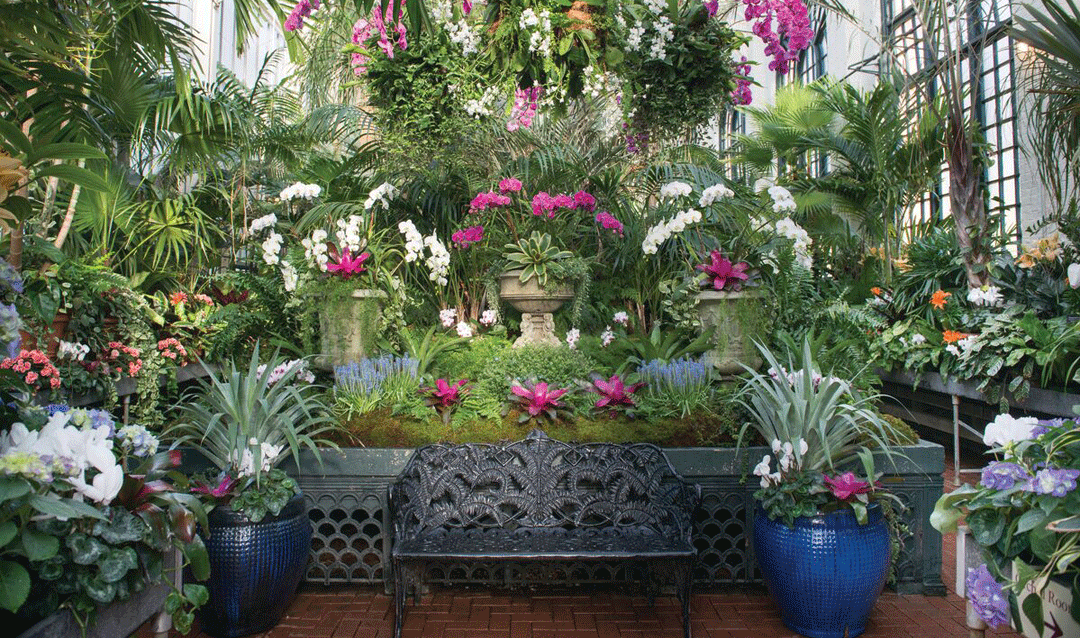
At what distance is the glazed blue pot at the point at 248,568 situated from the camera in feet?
9.61

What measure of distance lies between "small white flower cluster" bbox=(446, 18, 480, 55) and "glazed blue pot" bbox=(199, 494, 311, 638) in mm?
2434

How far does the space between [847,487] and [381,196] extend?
12.0ft

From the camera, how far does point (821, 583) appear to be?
2.95 meters

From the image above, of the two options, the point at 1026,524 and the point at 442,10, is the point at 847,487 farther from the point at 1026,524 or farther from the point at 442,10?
the point at 442,10

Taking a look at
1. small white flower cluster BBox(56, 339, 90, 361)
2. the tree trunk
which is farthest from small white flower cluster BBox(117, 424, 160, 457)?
the tree trunk

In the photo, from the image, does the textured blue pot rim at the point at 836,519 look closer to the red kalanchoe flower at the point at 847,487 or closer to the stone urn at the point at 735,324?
the red kalanchoe flower at the point at 847,487

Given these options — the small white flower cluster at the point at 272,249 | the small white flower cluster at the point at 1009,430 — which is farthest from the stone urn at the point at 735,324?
the small white flower cluster at the point at 272,249

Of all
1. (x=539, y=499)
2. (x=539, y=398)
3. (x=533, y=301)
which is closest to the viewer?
(x=539, y=499)

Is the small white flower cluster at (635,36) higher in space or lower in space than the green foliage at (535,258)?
higher

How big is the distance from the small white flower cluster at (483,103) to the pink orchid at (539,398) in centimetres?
152

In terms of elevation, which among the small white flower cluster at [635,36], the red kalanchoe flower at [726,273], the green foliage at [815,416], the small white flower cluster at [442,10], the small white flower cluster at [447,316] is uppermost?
the small white flower cluster at [442,10]

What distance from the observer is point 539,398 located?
3834 mm

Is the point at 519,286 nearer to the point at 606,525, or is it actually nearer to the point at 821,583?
the point at 606,525

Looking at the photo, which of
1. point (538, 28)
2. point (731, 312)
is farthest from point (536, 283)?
point (538, 28)
